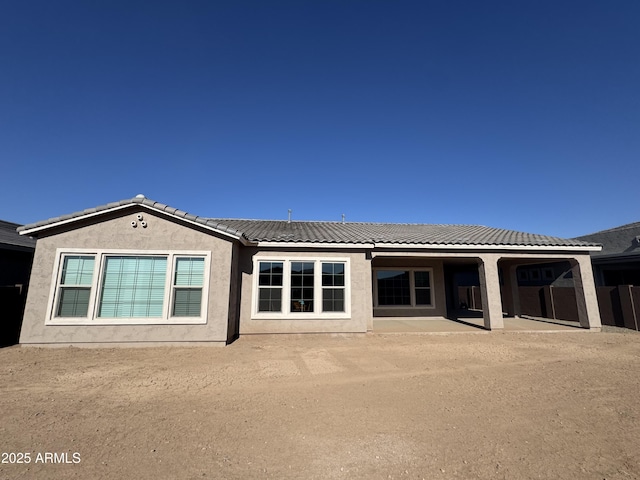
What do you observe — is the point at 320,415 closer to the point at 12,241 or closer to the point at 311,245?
the point at 311,245

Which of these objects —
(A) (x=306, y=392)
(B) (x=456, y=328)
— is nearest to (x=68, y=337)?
(A) (x=306, y=392)

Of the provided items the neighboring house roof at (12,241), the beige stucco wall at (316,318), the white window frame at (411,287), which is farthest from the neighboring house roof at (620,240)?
the neighboring house roof at (12,241)

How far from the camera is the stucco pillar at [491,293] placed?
11.1 meters

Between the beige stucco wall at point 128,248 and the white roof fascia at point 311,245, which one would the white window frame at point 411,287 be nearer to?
the white roof fascia at point 311,245

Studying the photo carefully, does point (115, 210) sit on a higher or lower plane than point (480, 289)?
higher

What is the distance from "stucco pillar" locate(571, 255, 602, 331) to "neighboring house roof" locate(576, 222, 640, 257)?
702cm

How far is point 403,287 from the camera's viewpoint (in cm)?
1473

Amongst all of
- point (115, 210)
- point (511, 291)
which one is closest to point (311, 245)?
point (115, 210)

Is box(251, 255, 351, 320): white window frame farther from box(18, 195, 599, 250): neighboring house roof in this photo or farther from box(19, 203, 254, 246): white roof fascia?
Answer: box(19, 203, 254, 246): white roof fascia

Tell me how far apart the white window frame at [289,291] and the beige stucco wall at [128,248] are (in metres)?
1.39

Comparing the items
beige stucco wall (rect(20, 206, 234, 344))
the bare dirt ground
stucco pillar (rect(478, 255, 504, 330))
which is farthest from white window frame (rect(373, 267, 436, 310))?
beige stucco wall (rect(20, 206, 234, 344))

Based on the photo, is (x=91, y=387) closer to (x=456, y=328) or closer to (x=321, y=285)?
(x=321, y=285)

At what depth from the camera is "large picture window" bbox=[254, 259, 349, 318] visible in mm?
10062

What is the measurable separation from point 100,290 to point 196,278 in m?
2.59
